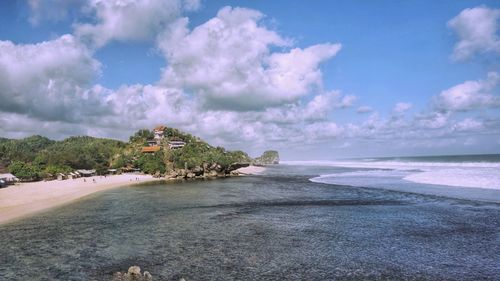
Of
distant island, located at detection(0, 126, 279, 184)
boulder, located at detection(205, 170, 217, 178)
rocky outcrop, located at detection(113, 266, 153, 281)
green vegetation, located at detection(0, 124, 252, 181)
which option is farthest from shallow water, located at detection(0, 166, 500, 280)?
boulder, located at detection(205, 170, 217, 178)

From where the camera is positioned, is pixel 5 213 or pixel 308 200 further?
pixel 308 200

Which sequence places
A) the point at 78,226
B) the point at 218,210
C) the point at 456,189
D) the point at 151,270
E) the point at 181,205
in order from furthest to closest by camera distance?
the point at 456,189 < the point at 181,205 < the point at 218,210 < the point at 78,226 < the point at 151,270

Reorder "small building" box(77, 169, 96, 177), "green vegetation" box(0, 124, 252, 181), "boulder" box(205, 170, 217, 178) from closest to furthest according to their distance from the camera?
"green vegetation" box(0, 124, 252, 181) → "small building" box(77, 169, 96, 177) → "boulder" box(205, 170, 217, 178)

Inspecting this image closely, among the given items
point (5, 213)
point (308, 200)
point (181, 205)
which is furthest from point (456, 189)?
point (5, 213)

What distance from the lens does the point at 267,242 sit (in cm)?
2455

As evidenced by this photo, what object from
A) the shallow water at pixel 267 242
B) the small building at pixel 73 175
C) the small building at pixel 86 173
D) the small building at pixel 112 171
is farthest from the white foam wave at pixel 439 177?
the small building at pixel 86 173

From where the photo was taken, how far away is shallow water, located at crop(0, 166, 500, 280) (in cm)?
1859

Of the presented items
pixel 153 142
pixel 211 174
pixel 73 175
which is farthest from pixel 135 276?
pixel 153 142

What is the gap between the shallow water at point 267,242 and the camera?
61.0ft

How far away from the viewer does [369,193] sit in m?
51.6

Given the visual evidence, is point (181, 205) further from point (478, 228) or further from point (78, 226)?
point (478, 228)

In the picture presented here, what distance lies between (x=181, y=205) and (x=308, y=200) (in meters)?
16.4

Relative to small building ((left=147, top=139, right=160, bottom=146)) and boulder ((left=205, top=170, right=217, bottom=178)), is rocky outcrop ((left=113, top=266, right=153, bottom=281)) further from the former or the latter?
small building ((left=147, top=139, right=160, bottom=146))

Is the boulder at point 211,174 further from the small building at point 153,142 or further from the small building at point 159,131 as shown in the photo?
the small building at point 159,131
